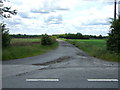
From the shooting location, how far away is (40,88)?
240 inches

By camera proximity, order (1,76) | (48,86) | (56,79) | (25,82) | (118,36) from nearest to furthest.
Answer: (48,86)
(25,82)
(56,79)
(1,76)
(118,36)

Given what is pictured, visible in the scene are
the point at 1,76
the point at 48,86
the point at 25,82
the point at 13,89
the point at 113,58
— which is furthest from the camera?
the point at 113,58

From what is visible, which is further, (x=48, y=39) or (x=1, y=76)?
(x=48, y=39)

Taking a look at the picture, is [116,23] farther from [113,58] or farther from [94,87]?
[94,87]

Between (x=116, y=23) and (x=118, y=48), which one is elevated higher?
(x=116, y=23)

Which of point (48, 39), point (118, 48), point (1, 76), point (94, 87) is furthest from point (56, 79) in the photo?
point (48, 39)

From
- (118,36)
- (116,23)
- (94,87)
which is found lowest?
(94,87)

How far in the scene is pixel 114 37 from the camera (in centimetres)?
1596

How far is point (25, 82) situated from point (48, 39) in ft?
92.7

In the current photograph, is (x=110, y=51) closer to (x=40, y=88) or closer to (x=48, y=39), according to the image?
(x=40, y=88)

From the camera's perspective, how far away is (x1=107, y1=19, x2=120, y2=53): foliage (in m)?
15.7

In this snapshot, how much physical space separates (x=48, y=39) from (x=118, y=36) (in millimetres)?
20595

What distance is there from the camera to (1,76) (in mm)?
7902

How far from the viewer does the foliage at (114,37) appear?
15.7 meters
